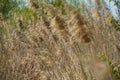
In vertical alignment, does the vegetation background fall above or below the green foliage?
above

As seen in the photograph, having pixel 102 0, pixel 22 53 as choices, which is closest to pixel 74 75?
pixel 102 0

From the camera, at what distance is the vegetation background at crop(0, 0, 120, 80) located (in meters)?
3.49

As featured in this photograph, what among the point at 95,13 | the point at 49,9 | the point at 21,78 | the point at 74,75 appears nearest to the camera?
the point at 49,9

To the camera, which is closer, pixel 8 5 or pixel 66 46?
pixel 66 46

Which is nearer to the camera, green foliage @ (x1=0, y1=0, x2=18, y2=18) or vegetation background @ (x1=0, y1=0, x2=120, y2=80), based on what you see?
vegetation background @ (x1=0, y1=0, x2=120, y2=80)

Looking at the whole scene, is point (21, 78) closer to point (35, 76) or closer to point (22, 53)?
point (35, 76)

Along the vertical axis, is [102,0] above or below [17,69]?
above

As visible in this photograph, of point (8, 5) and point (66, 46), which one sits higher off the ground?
point (66, 46)

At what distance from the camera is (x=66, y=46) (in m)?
5.11

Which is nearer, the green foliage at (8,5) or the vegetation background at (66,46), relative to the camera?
the vegetation background at (66,46)

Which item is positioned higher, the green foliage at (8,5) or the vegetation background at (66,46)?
the vegetation background at (66,46)

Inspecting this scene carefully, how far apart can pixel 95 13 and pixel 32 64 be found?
74.0 inches

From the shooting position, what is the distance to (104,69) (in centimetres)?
343

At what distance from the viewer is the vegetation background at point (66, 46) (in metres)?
3.49
